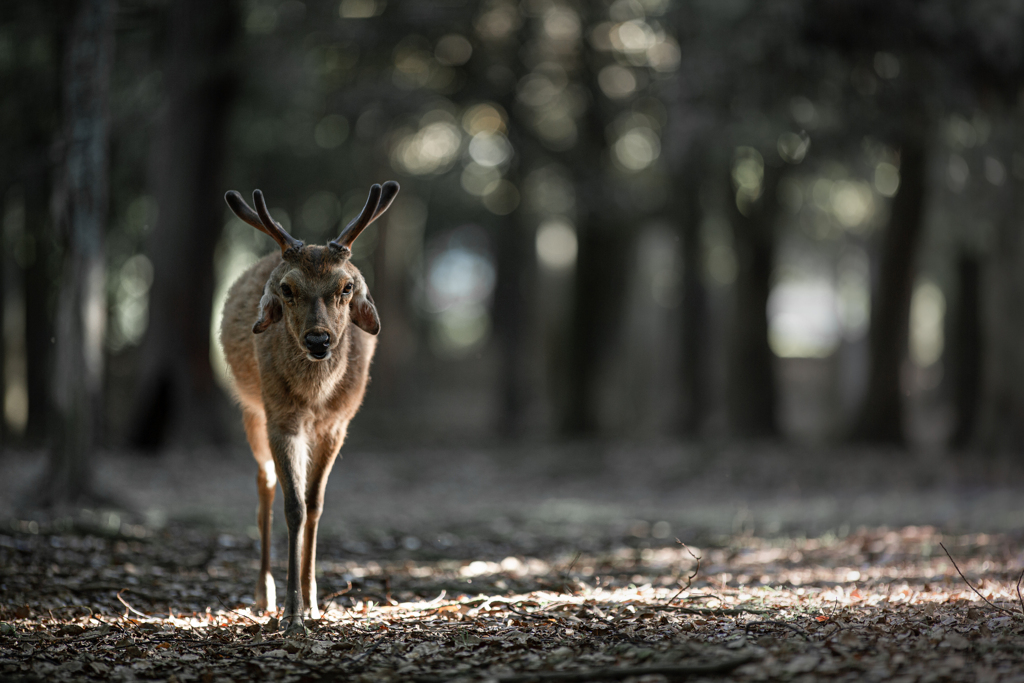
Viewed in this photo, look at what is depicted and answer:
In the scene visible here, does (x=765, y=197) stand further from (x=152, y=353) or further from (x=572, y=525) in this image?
(x=152, y=353)

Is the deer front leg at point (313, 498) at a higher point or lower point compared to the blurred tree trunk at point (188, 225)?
lower

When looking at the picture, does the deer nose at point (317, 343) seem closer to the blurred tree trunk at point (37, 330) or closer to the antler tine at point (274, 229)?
the antler tine at point (274, 229)

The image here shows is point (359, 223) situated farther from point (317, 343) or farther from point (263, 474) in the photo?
point (263, 474)

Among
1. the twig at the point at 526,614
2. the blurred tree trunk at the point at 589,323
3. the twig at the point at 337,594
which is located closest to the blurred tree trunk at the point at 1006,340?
the blurred tree trunk at the point at 589,323

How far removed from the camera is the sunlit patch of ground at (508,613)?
15.4 feet

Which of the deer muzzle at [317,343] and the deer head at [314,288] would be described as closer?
the deer muzzle at [317,343]

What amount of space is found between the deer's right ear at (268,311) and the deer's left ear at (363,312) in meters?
0.44

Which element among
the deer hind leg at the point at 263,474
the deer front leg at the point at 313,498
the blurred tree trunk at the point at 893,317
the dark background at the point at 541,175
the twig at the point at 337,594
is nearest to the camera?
the deer front leg at the point at 313,498

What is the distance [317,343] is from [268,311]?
0.58 metres

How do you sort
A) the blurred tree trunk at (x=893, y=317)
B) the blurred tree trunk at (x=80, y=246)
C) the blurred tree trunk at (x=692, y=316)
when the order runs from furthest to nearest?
the blurred tree trunk at (x=692, y=316)
the blurred tree trunk at (x=893, y=317)
the blurred tree trunk at (x=80, y=246)

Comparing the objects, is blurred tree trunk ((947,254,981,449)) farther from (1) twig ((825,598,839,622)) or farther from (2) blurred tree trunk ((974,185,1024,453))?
(1) twig ((825,598,839,622))

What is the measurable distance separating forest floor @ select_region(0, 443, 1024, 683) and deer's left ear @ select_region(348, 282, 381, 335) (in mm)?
1811

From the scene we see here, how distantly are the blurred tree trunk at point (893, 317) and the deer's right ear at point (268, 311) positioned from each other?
14.1 meters

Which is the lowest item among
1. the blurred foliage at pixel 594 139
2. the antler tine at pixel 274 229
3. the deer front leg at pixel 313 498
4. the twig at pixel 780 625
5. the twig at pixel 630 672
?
the twig at pixel 780 625
